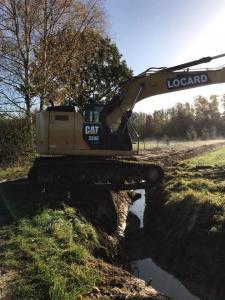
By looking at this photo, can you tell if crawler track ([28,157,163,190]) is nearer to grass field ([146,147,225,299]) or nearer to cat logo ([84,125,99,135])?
cat logo ([84,125,99,135])

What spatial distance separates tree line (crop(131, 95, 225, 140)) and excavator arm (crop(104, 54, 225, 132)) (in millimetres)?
44944

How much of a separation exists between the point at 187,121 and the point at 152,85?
56.0m

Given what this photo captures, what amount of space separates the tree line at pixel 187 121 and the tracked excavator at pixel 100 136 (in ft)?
148

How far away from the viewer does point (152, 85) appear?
1480cm

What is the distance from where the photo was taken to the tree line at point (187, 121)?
207 feet

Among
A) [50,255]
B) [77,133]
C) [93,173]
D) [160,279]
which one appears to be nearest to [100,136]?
[77,133]

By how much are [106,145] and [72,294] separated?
8.01 meters

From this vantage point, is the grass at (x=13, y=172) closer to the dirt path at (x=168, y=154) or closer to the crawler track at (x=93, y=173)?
the crawler track at (x=93, y=173)

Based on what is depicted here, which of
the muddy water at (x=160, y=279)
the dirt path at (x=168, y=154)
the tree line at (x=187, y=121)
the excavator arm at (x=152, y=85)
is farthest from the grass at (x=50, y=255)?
the tree line at (x=187, y=121)

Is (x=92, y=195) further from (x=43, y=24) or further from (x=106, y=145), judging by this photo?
(x=43, y=24)

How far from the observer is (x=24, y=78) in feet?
75.0

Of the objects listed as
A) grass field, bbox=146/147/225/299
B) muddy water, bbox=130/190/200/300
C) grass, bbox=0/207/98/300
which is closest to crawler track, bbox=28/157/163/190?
grass field, bbox=146/147/225/299

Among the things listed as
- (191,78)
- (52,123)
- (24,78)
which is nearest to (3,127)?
(24,78)

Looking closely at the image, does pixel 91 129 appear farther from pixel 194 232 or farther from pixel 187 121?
pixel 187 121
